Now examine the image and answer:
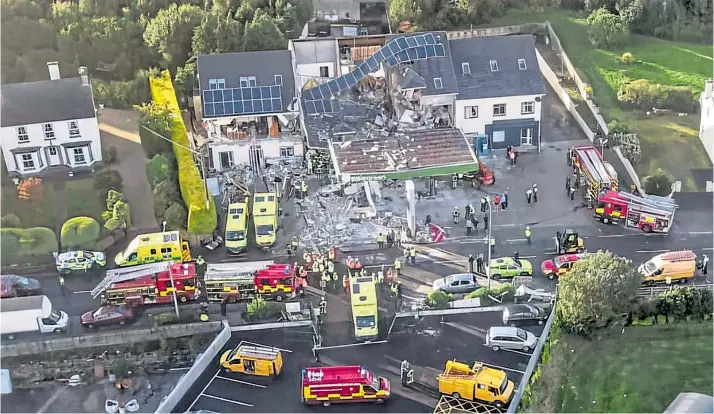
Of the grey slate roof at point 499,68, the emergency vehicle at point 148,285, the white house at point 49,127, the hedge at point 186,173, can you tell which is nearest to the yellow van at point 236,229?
the hedge at point 186,173

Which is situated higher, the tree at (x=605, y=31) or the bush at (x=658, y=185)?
the tree at (x=605, y=31)

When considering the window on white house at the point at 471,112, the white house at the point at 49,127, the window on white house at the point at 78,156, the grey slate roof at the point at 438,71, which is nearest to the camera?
the white house at the point at 49,127

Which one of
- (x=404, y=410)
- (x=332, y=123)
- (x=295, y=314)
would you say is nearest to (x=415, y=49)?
(x=332, y=123)

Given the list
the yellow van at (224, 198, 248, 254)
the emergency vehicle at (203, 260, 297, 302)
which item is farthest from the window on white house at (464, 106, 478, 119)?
the emergency vehicle at (203, 260, 297, 302)

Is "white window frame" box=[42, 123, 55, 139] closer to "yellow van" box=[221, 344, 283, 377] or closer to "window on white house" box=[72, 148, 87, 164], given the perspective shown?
"window on white house" box=[72, 148, 87, 164]

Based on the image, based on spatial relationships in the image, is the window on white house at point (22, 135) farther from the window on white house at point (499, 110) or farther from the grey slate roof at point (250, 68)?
the window on white house at point (499, 110)

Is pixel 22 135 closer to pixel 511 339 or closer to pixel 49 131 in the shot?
pixel 49 131

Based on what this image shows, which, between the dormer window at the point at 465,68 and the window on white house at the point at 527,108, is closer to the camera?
the window on white house at the point at 527,108

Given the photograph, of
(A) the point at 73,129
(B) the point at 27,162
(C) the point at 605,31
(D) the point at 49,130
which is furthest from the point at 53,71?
(C) the point at 605,31

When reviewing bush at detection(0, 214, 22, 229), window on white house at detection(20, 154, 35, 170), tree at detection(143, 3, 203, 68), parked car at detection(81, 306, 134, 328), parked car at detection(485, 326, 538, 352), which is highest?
tree at detection(143, 3, 203, 68)
